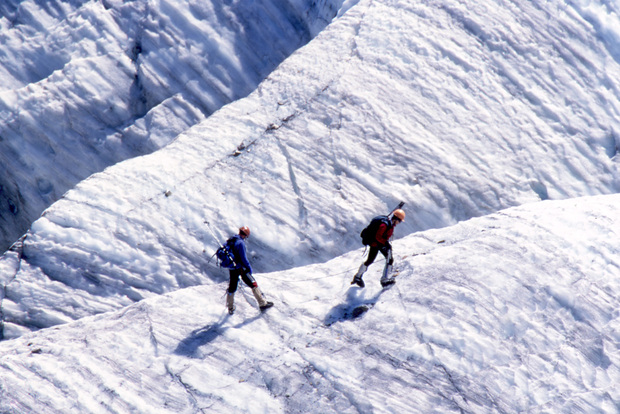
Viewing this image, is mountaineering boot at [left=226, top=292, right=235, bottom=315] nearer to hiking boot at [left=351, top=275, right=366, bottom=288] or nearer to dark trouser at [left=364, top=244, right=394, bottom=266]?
hiking boot at [left=351, top=275, right=366, bottom=288]

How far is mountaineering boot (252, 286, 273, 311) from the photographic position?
10.5m

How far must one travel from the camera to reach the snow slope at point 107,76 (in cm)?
1598

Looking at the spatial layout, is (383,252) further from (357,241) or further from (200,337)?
(200,337)

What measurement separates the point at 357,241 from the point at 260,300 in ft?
11.4

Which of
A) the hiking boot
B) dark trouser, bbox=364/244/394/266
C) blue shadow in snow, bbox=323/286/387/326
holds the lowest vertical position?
blue shadow in snow, bbox=323/286/387/326

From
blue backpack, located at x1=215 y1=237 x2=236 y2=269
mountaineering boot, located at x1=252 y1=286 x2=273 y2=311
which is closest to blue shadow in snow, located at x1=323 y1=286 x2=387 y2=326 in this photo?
mountaineering boot, located at x1=252 y1=286 x2=273 y2=311

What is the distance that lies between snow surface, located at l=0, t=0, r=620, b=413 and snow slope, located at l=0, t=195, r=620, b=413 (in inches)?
1.5

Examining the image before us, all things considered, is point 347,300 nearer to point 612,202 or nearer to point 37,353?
point 37,353

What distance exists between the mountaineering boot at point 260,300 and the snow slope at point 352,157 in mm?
2139

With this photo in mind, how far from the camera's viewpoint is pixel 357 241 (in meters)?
13.2

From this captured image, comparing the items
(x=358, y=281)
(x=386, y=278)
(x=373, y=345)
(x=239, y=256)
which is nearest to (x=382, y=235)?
(x=386, y=278)

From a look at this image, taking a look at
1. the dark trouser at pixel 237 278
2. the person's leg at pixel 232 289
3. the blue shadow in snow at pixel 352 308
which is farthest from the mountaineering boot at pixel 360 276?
the person's leg at pixel 232 289

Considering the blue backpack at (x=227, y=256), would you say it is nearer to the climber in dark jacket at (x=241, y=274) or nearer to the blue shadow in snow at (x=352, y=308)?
the climber in dark jacket at (x=241, y=274)

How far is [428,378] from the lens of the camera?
9.52 m
